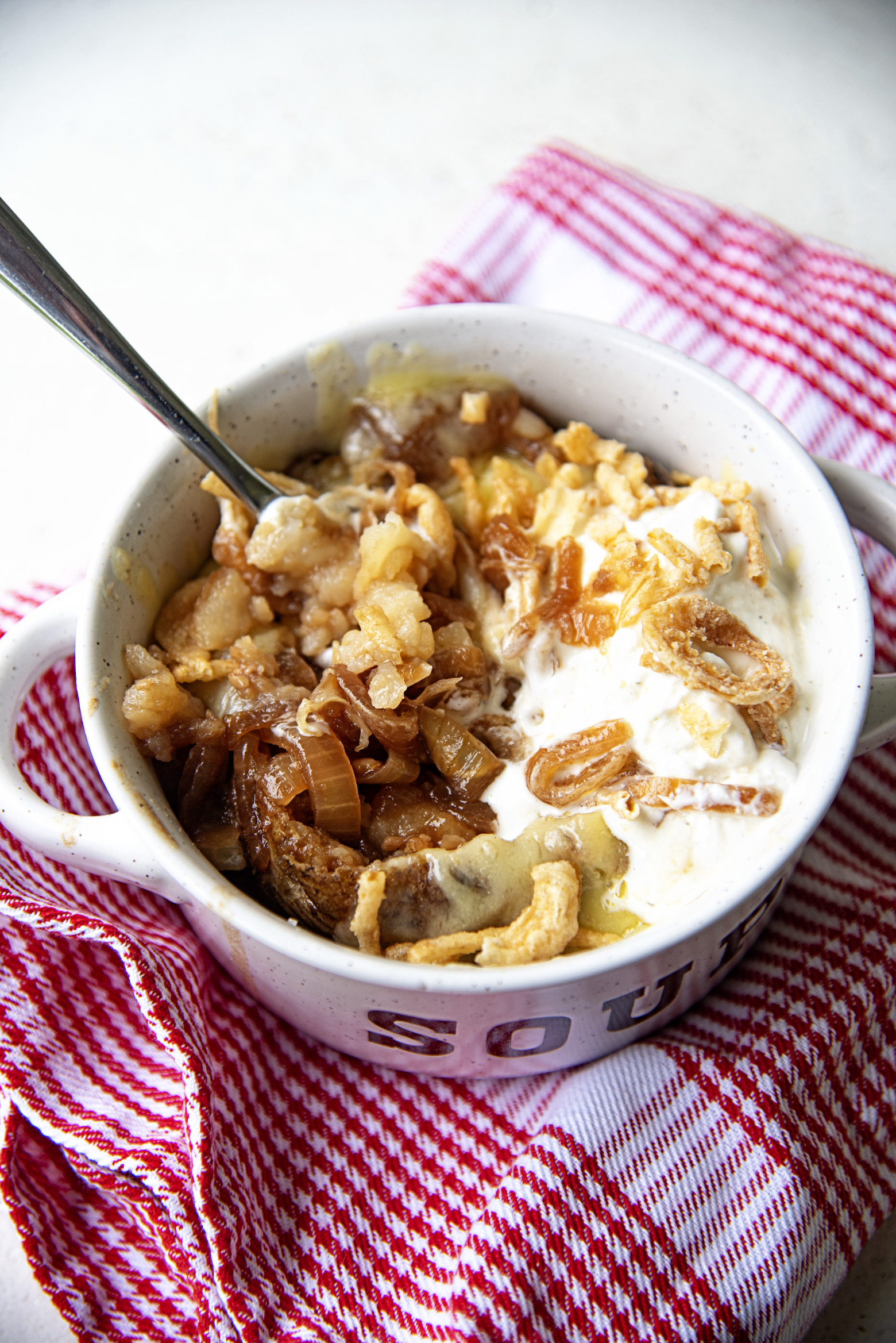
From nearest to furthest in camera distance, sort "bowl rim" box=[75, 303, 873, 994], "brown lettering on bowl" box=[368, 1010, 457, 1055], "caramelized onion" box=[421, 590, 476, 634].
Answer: "bowl rim" box=[75, 303, 873, 994] → "brown lettering on bowl" box=[368, 1010, 457, 1055] → "caramelized onion" box=[421, 590, 476, 634]

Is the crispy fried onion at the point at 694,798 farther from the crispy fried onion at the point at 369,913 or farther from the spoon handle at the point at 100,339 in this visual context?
the spoon handle at the point at 100,339

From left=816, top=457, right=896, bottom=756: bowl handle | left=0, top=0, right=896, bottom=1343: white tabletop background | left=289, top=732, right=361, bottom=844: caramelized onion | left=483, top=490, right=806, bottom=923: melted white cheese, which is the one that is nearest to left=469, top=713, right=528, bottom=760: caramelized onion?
left=483, top=490, right=806, bottom=923: melted white cheese

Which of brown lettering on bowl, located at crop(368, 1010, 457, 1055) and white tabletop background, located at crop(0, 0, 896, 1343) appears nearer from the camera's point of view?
brown lettering on bowl, located at crop(368, 1010, 457, 1055)

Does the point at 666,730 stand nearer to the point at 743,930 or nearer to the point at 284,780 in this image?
the point at 743,930

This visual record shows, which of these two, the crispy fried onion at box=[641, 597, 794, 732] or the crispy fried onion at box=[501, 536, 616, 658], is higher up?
the crispy fried onion at box=[501, 536, 616, 658]

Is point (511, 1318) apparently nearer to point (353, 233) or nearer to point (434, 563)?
point (434, 563)

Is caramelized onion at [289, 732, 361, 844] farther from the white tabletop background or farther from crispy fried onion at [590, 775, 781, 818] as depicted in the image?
the white tabletop background

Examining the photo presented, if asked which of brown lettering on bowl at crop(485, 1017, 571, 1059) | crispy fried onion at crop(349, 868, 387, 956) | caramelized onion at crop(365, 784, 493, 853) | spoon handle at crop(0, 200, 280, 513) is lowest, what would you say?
brown lettering on bowl at crop(485, 1017, 571, 1059)

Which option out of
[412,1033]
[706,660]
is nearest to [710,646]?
[706,660]

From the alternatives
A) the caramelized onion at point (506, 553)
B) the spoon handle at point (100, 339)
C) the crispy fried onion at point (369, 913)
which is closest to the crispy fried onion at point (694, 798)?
the crispy fried onion at point (369, 913)
